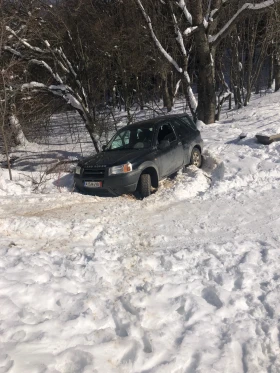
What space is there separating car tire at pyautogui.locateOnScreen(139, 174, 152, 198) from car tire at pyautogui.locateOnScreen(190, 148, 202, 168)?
199 cm

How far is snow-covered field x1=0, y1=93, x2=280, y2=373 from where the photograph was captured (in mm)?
2906

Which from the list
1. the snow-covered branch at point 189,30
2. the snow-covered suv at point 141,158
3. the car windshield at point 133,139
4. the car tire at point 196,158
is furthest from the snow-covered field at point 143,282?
the snow-covered branch at point 189,30

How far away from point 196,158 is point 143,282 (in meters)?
5.50

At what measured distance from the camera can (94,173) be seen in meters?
7.08

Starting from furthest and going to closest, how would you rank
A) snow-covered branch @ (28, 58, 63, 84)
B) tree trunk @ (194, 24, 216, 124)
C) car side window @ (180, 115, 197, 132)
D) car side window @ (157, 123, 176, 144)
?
snow-covered branch @ (28, 58, 63, 84) < tree trunk @ (194, 24, 216, 124) < car side window @ (180, 115, 197, 132) < car side window @ (157, 123, 176, 144)

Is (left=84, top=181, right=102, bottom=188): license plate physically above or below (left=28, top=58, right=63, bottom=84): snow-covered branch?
below

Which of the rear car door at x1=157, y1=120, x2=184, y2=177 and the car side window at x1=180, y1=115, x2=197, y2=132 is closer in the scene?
the rear car door at x1=157, y1=120, x2=184, y2=177

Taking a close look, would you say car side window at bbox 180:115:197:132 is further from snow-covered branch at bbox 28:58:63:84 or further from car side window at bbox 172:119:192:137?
snow-covered branch at bbox 28:58:63:84

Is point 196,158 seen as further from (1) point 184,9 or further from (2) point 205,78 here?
(1) point 184,9

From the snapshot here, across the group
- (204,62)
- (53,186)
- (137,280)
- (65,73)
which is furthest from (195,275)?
(65,73)

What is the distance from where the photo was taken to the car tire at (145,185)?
23.5 ft

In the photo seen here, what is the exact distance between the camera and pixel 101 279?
4059mm

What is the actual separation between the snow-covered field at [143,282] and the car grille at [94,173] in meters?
0.50

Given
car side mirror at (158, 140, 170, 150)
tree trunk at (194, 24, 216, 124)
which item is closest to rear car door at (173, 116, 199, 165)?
car side mirror at (158, 140, 170, 150)
